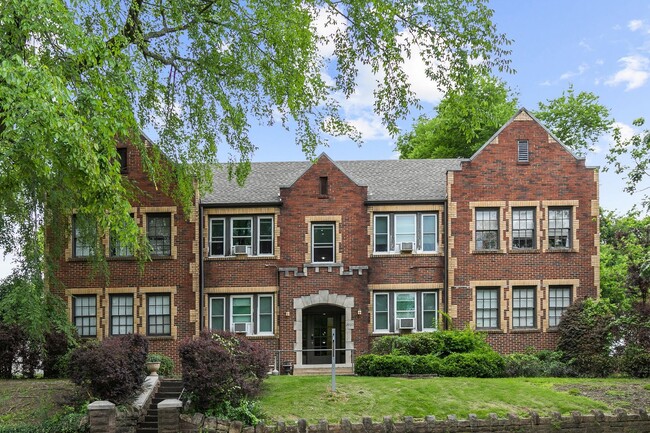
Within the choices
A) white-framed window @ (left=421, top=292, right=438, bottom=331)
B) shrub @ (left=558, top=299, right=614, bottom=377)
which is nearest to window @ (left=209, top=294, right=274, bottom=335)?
white-framed window @ (left=421, top=292, right=438, bottom=331)

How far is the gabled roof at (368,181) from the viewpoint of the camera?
24.5 meters

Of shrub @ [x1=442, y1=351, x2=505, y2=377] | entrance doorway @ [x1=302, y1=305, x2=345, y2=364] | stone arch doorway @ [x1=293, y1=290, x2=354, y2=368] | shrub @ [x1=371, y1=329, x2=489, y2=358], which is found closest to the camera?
shrub @ [x1=442, y1=351, x2=505, y2=377]

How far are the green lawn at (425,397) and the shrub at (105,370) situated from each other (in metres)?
3.27

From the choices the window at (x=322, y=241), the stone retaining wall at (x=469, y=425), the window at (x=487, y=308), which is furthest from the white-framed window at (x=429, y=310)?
the stone retaining wall at (x=469, y=425)

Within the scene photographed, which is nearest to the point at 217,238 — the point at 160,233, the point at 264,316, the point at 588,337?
the point at 160,233

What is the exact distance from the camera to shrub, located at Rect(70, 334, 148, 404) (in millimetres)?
15375

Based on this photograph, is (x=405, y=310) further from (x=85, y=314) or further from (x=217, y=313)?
(x=85, y=314)

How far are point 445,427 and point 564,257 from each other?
11.1m

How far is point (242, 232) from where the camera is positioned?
2450 centimetres

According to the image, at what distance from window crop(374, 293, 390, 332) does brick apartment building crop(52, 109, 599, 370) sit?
4 centimetres

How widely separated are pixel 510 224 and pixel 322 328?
772cm

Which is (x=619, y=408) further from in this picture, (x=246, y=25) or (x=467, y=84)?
(x=246, y=25)

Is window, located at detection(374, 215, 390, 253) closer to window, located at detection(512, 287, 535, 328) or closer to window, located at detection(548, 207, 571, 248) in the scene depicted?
window, located at detection(512, 287, 535, 328)

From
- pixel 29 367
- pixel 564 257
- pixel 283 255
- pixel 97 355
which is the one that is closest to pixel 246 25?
pixel 97 355
